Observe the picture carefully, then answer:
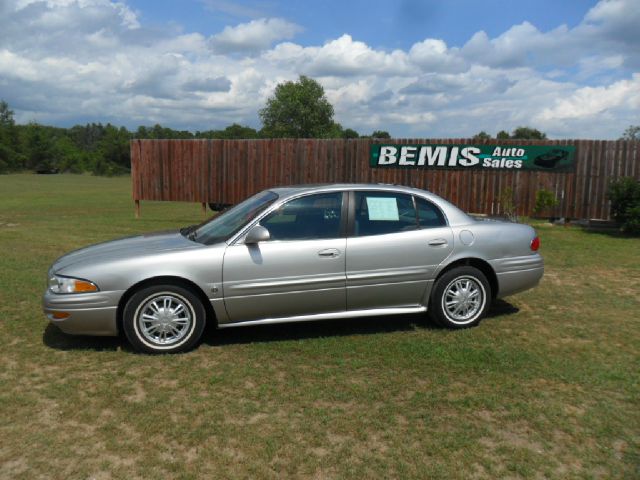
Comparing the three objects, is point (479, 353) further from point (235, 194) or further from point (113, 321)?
point (235, 194)

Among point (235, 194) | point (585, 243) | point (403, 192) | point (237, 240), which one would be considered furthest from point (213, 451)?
point (235, 194)

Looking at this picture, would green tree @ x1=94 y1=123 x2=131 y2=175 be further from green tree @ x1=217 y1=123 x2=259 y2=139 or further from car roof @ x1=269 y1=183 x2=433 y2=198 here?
car roof @ x1=269 y1=183 x2=433 y2=198

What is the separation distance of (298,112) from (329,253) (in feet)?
216

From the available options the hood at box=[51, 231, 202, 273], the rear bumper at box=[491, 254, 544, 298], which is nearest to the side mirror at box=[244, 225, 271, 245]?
the hood at box=[51, 231, 202, 273]

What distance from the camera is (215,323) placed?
204 inches

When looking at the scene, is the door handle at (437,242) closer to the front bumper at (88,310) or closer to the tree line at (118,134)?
the front bumper at (88,310)

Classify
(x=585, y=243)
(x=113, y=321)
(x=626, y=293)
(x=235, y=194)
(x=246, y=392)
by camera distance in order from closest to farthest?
(x=246, y=392) < (x=113, y=321) < (x=626, y=293) < (x=585, y=243) < (x=235, y=194)

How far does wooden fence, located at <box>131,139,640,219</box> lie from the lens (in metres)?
14.3

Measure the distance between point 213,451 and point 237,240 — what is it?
7.08ft

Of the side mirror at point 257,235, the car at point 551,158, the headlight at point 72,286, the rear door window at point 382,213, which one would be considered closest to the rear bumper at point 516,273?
the rear door window at point 382,213

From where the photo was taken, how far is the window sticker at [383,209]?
5.53m

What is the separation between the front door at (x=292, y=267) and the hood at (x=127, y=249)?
54 centimetres

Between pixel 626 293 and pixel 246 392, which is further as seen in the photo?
pixel 626 293

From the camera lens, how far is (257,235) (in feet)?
16.4
